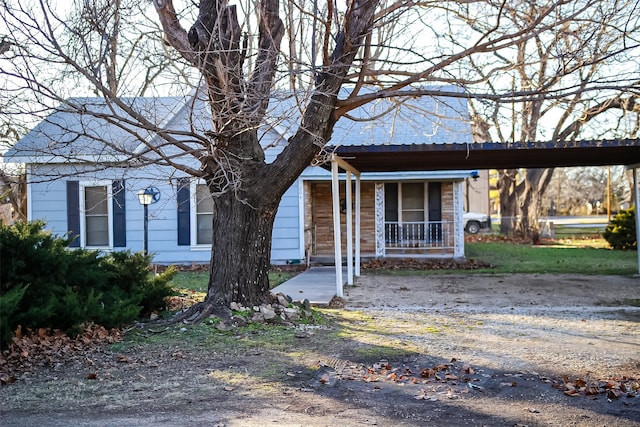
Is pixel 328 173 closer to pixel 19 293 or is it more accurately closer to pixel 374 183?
pixel 374 183

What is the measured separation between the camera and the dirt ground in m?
4.82

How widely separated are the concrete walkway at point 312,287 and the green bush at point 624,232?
42.7ft

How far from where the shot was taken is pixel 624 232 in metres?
23.4

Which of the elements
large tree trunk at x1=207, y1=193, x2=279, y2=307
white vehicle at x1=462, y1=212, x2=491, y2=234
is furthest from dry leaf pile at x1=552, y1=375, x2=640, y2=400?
white vehicle at x1=462, y1=212, x2=491, y2=234

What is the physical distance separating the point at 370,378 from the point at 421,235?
45.9ft

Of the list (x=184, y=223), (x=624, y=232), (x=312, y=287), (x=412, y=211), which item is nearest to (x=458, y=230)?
(x=412, y=211)

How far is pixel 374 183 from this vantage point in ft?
63.6

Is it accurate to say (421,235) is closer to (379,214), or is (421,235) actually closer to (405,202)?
(405,202)

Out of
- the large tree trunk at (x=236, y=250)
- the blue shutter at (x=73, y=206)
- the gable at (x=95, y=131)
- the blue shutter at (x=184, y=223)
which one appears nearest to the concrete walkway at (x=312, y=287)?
the large tree trunk at (x=236, y=250)

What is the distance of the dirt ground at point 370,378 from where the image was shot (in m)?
4.82

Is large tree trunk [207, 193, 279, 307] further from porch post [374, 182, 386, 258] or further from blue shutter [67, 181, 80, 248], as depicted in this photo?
porch post [374, 182, 386, 258]

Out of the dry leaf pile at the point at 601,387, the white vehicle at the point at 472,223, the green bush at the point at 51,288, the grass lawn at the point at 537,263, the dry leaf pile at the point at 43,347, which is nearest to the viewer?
the dry leaf pile at the point at 601,387

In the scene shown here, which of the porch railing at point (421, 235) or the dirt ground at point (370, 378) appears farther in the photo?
the porch railing at point (421, 235)

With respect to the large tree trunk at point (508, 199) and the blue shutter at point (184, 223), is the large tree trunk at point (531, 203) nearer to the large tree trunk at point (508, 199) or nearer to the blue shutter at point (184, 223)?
the large tree trunk at point (508, 199)
